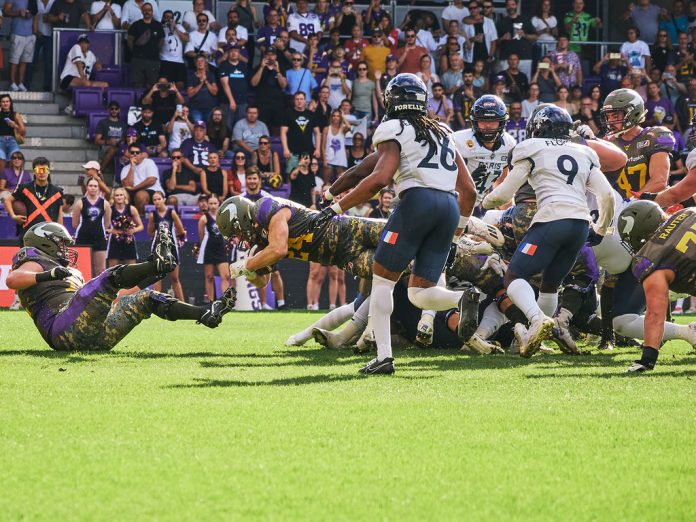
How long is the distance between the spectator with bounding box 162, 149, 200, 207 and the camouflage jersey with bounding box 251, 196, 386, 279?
8.95 metres

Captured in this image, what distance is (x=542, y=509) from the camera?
4.37 meters

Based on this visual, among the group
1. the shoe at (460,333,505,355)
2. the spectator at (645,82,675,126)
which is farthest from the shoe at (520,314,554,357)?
the spectator at (645,82,675,126)

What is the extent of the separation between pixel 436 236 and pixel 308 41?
13.7m

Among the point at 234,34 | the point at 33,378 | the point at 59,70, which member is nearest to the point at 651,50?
the point at 234,34

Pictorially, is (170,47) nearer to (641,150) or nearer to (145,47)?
(145,47)

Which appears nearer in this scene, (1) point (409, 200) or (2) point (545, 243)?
(1) point (409, 200)

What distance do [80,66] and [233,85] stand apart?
284 cm

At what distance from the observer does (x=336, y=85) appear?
69.0 feet

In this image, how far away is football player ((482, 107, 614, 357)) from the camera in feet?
30.3

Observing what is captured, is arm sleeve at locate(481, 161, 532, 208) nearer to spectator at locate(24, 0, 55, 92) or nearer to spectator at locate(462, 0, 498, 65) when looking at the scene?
spectator at locate(462, 0, 498, 65)

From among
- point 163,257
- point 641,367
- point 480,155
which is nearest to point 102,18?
point 480,155

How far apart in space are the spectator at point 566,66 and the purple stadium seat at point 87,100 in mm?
8709

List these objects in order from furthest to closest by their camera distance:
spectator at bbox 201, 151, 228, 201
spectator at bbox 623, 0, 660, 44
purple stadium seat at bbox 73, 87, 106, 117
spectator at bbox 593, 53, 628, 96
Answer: spectator at bbox 623, 0, 660, 44 → spectator at bbox 593, 53, 628, 96 → purple stadium seat at bbox 73, 87, 106, 117 → spectator at bbox 201, 151, 228, 201

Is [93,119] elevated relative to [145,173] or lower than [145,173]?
elevated
